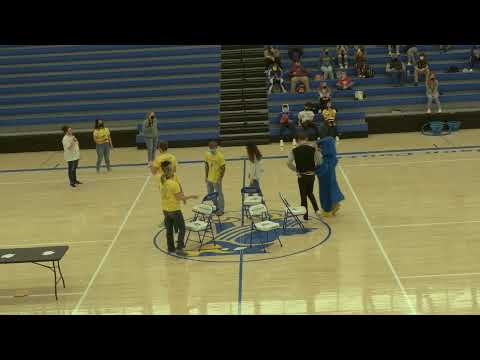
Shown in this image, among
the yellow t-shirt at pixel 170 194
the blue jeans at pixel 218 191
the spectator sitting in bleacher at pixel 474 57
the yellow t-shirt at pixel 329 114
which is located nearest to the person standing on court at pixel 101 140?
the blue jeans at pixel 218 191

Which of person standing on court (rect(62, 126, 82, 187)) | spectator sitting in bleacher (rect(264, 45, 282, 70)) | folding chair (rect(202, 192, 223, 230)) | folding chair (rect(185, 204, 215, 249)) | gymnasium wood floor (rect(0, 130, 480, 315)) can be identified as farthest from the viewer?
spectator sitting in bleacher (rect(264, 45, 282, 70))

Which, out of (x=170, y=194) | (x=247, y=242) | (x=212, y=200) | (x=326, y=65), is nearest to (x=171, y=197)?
(x=170, y=194)

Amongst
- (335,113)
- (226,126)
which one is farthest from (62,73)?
(335,113)

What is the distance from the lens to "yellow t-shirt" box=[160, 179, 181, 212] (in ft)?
34.0

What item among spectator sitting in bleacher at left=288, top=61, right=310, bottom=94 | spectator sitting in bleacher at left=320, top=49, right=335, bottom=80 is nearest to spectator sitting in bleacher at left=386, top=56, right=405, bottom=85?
spectator sitting in bleacher at left=320, top=49, right=335, bottom=80

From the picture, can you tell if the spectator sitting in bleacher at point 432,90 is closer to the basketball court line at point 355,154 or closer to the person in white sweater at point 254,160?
the basketball court line at point 355,154

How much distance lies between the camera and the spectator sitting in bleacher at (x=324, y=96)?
20.8 m

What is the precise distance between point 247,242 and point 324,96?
10.6 m

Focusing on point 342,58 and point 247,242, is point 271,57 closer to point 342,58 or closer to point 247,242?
point 342,58

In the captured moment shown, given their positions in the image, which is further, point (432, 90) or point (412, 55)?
point (412, 55)

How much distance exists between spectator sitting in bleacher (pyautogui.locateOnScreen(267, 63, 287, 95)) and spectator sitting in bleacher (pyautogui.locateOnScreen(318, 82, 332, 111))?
5.29 feet

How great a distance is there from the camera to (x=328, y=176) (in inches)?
488

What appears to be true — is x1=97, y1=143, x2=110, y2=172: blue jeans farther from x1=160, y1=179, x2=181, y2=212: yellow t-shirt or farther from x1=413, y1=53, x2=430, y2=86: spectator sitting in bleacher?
x1=413, y1=53, x2=430, y2=86: spectator sitting in bleacher

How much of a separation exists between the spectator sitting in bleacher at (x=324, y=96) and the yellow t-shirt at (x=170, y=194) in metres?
11.3
